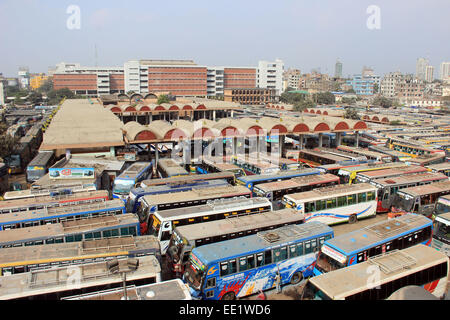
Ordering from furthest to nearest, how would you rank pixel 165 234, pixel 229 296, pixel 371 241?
pixel 165 234, pixel 371 241, pixel 229 296

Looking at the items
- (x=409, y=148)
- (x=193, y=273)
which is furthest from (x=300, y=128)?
(x=193, y=273)

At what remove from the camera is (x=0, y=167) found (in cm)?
2086

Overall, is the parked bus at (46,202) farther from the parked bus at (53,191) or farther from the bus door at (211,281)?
the bus door at (211,281)

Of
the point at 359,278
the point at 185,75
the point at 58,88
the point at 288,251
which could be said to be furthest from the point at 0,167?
the point at 58,88

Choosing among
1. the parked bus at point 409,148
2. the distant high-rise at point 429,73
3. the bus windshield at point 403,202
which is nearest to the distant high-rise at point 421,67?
the distant high-rise at point 429,73

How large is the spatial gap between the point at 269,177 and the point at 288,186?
173cm

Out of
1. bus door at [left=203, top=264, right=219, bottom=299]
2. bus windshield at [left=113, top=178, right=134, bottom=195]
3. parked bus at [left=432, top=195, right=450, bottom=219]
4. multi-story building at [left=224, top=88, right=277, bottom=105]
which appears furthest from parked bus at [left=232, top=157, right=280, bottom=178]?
multi-story building at [left=224, top=88, right=277, bottom=105]

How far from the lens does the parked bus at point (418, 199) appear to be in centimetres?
1529

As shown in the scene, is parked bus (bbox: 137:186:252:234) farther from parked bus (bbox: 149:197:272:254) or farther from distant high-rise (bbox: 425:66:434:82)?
distant high-rise (bbox: 425:66:434:82)

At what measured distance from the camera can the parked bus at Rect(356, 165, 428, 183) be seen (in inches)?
701

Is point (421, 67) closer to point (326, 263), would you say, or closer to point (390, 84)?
point (390, 84)

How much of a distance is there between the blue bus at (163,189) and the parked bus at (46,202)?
110 centimetres

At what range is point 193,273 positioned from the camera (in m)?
9.23

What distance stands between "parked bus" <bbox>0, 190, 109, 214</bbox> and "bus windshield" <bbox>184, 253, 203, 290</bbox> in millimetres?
5931
